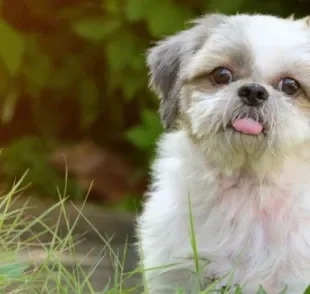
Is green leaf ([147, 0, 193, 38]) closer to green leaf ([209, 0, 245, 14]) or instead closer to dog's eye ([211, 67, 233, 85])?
green leaf ([209, 0, 245, 14])

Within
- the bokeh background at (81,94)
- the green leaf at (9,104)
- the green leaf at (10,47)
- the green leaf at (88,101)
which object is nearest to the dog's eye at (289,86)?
the bokeh background at (81,94)

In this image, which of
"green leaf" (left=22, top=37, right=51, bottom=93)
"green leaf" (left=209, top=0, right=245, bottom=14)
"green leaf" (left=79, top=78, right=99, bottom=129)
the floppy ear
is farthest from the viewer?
"green leaf" (left=79, top=78, right=99, bottom=129)

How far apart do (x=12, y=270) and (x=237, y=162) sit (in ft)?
2.59

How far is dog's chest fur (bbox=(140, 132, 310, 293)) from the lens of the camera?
126 inches

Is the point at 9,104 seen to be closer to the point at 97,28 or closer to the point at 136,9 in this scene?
the point at 97,28

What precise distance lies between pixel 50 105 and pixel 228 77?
7.83ft

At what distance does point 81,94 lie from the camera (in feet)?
17.3

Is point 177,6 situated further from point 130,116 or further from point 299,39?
point 299,39

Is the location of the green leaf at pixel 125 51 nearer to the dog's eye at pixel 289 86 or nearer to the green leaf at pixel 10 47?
the green leaf at pixel 10 47

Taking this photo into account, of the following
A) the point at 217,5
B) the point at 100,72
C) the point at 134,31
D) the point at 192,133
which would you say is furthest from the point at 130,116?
the point at 192,133

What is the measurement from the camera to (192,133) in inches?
129

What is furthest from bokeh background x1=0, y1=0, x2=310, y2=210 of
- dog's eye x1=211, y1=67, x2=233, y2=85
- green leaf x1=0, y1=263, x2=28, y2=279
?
green leaf x1=0, y1=263, x2=28, y2=279

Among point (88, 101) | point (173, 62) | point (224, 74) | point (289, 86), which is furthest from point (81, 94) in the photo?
point (289, 86)

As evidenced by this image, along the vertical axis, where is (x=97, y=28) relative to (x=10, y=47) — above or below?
above
